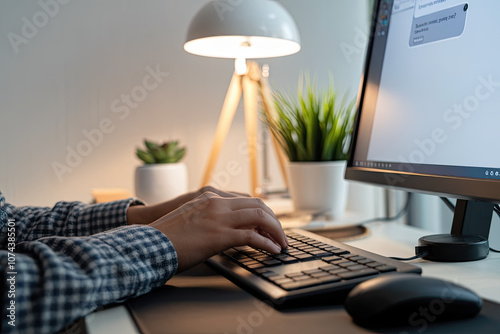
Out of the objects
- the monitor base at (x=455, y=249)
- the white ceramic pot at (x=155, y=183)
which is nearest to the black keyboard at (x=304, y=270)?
the monitor base at (x=455, y=249)

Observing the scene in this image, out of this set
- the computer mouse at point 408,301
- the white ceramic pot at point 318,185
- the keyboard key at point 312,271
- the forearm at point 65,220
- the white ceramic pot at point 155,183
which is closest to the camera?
the computer mouse at point 408,301

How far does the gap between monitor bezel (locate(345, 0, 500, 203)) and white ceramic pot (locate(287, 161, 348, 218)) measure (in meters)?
0.15

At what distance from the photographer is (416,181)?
0.67 metres

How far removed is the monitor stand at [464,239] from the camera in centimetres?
59

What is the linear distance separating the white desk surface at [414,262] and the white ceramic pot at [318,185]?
0.38 feet

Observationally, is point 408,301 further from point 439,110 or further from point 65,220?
point 65,220

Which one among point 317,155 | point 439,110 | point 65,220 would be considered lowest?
point 65,220

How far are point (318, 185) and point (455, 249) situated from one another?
0.43 meters

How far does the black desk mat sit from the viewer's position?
0.36 meters

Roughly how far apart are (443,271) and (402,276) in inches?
8.1

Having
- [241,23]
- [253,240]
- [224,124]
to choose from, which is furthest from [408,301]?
[224,124]

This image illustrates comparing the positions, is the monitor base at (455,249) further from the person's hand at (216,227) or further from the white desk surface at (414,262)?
the person's hand at (216,227)

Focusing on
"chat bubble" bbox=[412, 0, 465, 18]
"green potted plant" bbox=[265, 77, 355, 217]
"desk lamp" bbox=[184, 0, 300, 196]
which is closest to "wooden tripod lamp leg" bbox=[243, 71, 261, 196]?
"desk lamp" bbox=[184, 0, 300, 196]

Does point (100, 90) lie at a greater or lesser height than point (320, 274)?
greater
